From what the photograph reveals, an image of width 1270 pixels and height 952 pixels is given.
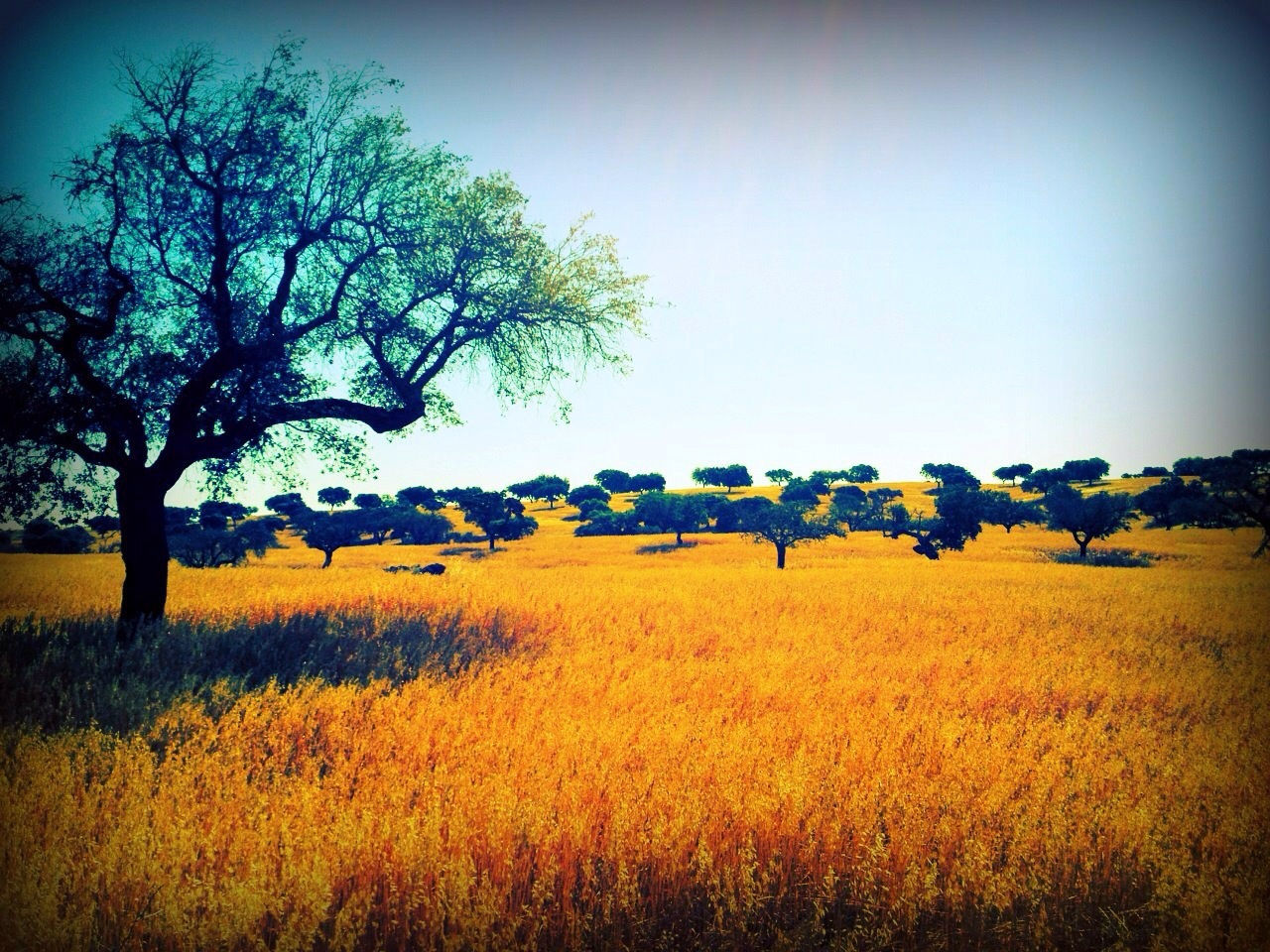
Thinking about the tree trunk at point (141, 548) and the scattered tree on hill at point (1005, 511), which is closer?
the tree trunk at point (141, 548)

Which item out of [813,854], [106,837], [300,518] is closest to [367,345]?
[106,837]

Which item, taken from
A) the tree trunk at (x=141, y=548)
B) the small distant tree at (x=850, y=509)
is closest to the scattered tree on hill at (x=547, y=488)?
the small distant tree at (x=850, y=509)

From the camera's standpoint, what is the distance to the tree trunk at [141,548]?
1041 cm

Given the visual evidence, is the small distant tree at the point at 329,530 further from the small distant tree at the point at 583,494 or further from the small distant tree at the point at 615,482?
the small distant tree at the point at 615,482

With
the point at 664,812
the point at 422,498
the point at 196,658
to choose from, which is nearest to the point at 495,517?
the point at 422,498

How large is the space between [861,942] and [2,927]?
516 cm

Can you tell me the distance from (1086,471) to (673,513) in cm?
8711

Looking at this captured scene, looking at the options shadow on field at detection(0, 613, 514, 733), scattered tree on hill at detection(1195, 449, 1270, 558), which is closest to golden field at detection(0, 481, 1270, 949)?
shadow on field at detection(0, 613, 514, 733)

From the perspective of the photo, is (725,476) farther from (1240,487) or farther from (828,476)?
(1240,487)

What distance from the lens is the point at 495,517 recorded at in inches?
3177

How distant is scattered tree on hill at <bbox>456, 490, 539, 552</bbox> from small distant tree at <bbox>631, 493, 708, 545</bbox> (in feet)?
55.1

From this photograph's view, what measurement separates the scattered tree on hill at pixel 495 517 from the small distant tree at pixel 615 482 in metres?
48.2

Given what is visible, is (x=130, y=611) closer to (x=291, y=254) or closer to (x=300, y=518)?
(x=291, y=254)

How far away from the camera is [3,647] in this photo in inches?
327
